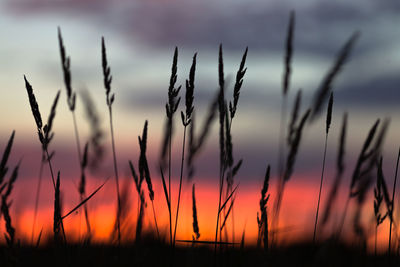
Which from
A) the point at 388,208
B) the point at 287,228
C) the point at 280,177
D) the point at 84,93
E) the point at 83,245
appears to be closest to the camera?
the point at 83,245

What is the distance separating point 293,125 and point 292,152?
0.27 meters

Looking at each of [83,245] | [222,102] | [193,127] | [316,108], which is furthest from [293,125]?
[83,245]

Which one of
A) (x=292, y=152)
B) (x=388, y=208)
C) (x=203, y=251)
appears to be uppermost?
(x=292, y=152)

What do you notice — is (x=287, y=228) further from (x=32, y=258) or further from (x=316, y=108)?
(x=32, y=258)

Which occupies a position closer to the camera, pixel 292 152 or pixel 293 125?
pixel 292 152

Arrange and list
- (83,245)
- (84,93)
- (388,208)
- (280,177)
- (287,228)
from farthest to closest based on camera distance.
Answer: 1. (84,93)
2. (280,177)
3. (287,228)
4. (388,208)
5. (83,245)

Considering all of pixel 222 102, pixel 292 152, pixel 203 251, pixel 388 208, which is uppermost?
pixel 222 102

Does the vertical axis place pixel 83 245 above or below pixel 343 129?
below

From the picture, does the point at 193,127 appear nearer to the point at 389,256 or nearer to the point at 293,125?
the point at 293,125

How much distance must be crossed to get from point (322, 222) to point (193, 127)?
1009mm

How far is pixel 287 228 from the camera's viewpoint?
3.08m

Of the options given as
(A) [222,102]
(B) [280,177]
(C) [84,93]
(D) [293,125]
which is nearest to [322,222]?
(B) [280,177]

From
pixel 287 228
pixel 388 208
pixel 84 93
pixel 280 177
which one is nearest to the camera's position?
pixel 388 208

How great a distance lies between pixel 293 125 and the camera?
11.0 feet
